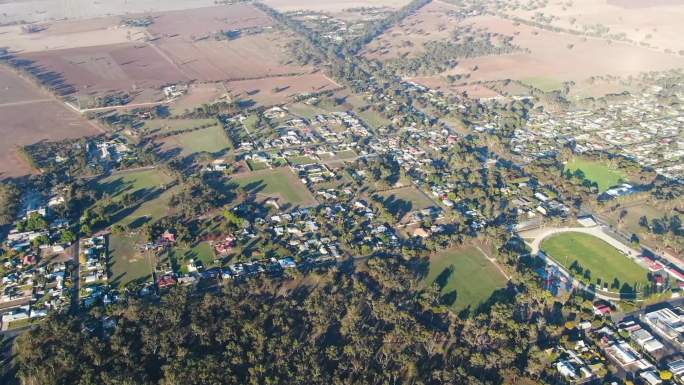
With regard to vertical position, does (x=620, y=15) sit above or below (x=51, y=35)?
above

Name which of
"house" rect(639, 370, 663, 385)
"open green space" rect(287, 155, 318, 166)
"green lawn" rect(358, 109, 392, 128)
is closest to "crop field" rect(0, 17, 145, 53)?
"green lawn" rect(358, 109, 392, 128)

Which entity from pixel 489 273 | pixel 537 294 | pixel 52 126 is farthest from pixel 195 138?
pixel 537 294

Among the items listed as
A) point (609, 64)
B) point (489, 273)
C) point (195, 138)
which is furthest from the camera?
point (609, 64)

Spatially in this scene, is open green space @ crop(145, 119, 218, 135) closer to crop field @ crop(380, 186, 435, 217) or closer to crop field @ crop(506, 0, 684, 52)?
crop field @ crop(380, 186, 435, 217)

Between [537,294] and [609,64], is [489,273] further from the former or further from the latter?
[609,64]

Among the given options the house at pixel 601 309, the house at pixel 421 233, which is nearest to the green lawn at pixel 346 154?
the house at pixel 421 233

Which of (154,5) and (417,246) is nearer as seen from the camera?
(417,246)
